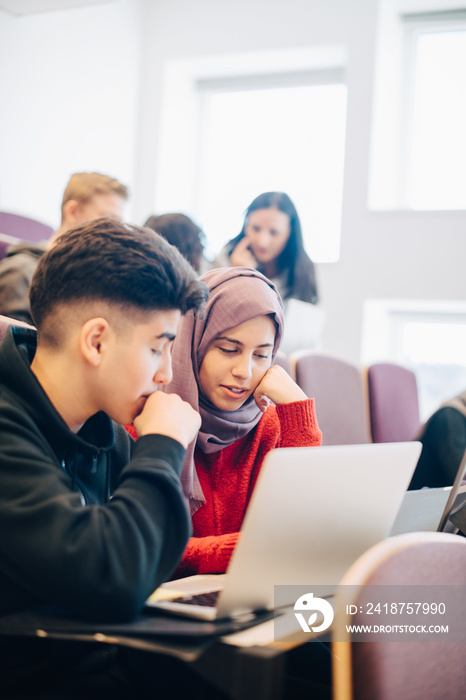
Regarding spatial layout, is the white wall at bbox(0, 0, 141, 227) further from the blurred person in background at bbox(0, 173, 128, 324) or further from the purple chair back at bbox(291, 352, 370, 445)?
the purple chair back at bbox(291, 352, 370, 445)

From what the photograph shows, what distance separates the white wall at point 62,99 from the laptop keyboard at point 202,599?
2.72m

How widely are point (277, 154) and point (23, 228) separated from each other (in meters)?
1.96

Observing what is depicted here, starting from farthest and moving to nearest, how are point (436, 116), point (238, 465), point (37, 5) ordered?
point (436, 116) → point (37, 5) → point (238, 465)

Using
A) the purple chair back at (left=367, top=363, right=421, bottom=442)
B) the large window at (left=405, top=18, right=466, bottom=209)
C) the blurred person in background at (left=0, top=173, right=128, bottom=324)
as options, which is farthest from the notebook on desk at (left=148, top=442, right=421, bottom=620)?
the large window at (left=405, top=18, right=466, bottom=209)

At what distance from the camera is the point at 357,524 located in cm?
87

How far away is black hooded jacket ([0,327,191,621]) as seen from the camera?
27.0 inches

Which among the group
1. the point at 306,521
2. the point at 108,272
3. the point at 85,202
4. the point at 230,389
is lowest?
the point at 306,521

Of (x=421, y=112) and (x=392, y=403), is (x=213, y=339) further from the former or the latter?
(x=421, y=112)

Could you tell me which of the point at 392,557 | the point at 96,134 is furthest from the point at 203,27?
the point at 392,557

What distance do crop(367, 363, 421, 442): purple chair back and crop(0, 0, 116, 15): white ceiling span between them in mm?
2063

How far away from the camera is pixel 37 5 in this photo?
10.0 feet

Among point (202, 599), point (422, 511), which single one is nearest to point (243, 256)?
point (422, 511)

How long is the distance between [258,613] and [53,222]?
10.2 feet

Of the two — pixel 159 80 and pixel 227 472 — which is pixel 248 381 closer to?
pixel 227 472
